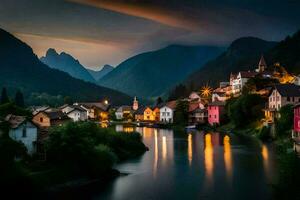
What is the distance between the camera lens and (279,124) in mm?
61531

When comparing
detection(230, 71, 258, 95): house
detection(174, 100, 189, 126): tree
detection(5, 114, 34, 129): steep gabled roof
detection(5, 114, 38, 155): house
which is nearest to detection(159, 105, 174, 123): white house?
detection(174, 100, 189, 126): tree

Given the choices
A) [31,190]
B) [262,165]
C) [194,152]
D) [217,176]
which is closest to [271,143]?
[194,152]

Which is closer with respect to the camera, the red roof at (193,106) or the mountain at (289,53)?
the red roof at (193,106)

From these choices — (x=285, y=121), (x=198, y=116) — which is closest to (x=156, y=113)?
(x=198, y=116)

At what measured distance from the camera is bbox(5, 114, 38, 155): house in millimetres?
35169

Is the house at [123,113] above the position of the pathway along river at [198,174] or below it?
above

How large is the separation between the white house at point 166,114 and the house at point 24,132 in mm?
77908

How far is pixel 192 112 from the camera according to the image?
107 meters

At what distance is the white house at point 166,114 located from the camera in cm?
11479

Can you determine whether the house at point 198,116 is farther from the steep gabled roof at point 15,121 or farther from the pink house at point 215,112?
the steep gabled roof at point 15,121

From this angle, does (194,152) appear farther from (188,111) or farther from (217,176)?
(188,111)

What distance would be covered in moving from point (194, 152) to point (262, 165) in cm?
1249

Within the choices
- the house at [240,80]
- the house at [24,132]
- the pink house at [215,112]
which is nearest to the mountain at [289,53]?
the house at [240,80]

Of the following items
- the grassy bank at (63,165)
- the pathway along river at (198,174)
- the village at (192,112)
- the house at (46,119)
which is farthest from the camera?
the house at (46,119)
